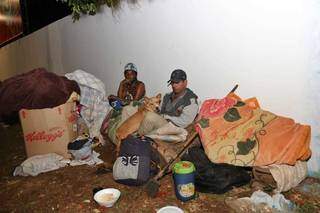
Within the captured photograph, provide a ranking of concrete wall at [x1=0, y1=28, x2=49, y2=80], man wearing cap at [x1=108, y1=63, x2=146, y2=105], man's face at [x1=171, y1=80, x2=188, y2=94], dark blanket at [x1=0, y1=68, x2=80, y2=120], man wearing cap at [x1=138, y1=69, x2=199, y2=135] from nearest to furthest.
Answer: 1. man wearing cap at [x1=138, y1=69, x2=199, y2=135]
2. man's face at [x1=171, y1=80, x2=188, y2=94]
3. dark blanket at [x1=0, y1=68, x2=80, y2=120]
4. man wearing cap at [x1=108, y1=63, x2=146, y2=105]
5. concrete wall at [x1=0, y1=28, x2=49, y2=80]

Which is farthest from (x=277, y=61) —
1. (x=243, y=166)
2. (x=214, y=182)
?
(x=214, y=182)

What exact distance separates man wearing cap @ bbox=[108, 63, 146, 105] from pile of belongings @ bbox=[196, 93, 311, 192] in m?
1.60

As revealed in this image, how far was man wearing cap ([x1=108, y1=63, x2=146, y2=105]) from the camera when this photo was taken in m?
4.86

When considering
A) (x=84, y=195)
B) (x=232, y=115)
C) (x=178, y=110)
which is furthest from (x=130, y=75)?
(x=84, y=195)

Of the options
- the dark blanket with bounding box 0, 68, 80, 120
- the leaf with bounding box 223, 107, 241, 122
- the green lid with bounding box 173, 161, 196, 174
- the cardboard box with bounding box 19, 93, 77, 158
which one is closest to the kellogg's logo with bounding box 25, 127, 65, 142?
the cardboard box with bounding box 19, 93, 77, 158

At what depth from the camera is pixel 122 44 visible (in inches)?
215

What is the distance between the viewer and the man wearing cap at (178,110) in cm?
388

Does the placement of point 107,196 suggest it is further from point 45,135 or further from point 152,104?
point 45,135

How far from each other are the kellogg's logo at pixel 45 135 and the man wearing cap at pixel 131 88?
3.51 feet

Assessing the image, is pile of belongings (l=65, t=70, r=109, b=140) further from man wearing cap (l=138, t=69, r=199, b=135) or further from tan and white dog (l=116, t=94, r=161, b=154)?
man wearing cap (l=138, t=69, r=199, b=135)

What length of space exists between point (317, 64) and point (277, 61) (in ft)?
1.41

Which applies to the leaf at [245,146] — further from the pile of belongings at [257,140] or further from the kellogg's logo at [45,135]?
the kellogg's logo at [45,135]

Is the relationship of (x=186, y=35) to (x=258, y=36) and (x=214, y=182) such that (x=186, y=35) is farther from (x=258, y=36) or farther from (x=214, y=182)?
(x=214, y=182)

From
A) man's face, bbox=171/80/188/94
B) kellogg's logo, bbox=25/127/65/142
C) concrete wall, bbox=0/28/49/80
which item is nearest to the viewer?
man's face, bbox=171/80/188/94
